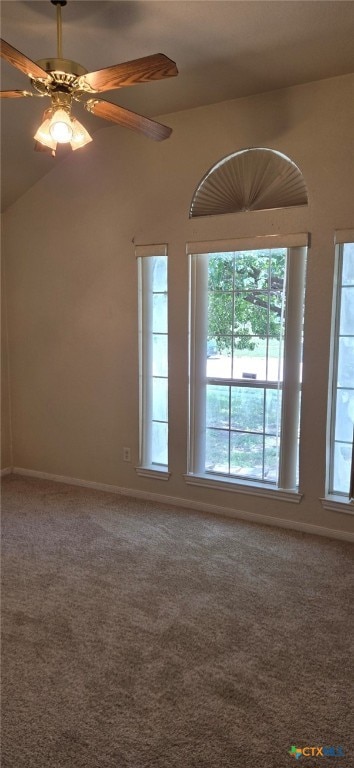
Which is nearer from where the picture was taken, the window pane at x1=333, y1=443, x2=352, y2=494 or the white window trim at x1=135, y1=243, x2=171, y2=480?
the window pane at x1=333, y1=443, x2=352, y2=494

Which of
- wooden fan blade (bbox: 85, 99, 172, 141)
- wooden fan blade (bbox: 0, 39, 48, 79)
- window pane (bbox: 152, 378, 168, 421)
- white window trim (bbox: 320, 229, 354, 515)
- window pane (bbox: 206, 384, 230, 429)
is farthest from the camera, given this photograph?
window pane (bbox: 152, 378, 168, 421)

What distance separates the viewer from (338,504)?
3.21m

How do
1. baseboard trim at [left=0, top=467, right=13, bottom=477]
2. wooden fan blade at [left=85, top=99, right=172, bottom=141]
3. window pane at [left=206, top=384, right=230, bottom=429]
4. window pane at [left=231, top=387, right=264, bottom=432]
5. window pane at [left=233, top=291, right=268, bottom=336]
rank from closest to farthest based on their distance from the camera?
1. wooden fan blade at [left=85, top=99, right=172, bottom=141]
2. window pane at [left=233, top=291, right=268, bottom=336]
3. window pane at [left=231, top=387, right=264, bottom=432]
4. window pane at [left=206, top=384, right=230, bottom=429]
5. baseboard trim at [left=0, top=467, right=13, bottom=477]

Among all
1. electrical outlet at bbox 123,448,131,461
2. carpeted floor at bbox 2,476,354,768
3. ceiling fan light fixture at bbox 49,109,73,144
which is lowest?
carpeted floor at bbox 2,476,354,768

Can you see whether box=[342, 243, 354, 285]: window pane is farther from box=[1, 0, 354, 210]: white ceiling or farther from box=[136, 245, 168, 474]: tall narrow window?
box=[136, 245, 168, 474]: tall narrow window

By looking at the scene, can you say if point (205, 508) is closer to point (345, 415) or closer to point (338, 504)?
point (338, 504)

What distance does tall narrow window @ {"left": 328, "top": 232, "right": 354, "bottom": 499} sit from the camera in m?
3.11

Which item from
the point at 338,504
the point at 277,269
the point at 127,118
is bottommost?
the point at 338,504

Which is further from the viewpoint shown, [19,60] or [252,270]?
[252,270]

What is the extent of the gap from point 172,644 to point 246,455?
1611mm

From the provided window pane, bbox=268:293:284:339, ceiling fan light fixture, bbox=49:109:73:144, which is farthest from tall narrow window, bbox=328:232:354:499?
ceiling fan light fixture, bbox=49:109:73:144

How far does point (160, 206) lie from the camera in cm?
361

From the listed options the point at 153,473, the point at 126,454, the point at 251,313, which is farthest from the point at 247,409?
the point at 126,454

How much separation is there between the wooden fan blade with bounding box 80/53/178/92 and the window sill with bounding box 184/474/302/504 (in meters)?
2.52
